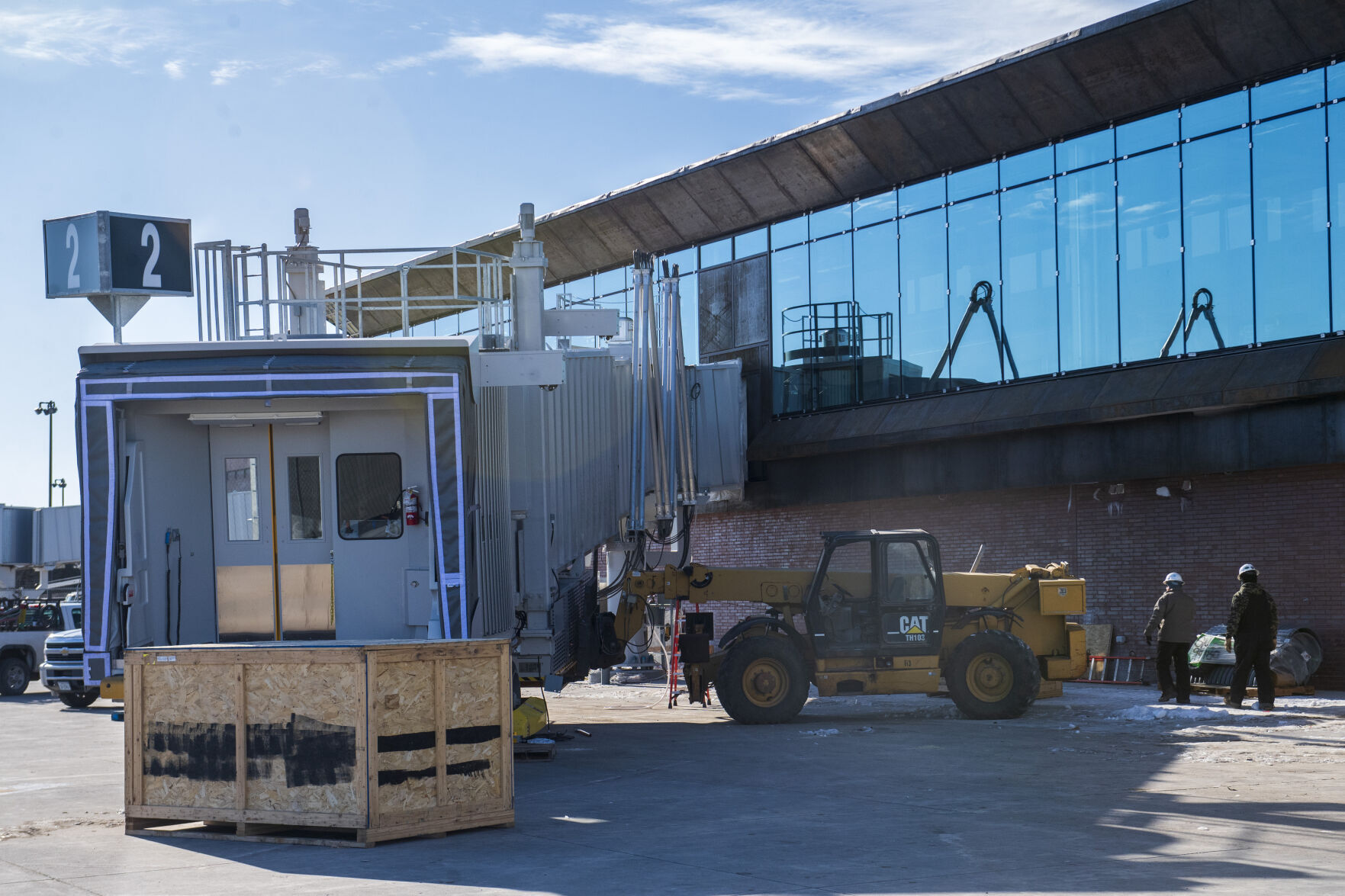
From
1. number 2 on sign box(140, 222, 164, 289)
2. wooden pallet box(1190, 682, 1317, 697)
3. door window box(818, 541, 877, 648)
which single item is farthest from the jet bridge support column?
wooden pallet box(1190, 682, 1317, 697)

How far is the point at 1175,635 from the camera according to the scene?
1891cm

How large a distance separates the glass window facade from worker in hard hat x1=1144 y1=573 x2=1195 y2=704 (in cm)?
469

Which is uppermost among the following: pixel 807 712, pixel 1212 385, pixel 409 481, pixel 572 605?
pixel 1212 385

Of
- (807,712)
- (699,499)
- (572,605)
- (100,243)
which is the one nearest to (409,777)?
(100,243)

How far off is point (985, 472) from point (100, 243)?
16.3 metres

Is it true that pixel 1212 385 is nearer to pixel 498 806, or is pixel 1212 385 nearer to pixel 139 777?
pixel 498 806

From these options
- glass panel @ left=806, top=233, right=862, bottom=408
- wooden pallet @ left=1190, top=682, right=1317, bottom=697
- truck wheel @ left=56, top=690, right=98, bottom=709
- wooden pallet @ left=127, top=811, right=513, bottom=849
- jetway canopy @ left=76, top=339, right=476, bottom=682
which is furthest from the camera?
glass panel @ left=806, top=233, right=862, bottom=408

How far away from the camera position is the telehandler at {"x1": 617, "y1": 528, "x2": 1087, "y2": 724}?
56.5 ft

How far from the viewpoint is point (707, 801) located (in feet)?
36.5

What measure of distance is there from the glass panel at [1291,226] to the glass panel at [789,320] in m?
10.1

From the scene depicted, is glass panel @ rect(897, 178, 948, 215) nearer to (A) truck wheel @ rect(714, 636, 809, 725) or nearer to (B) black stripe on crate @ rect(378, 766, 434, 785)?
(A) truck wheel @ rect(714, 636, 809, 725)

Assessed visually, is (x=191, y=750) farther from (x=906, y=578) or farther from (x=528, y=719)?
(x=906, y=578)

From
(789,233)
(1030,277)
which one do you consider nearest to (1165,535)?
(1030,277)

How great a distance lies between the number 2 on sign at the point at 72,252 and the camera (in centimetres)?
1288
